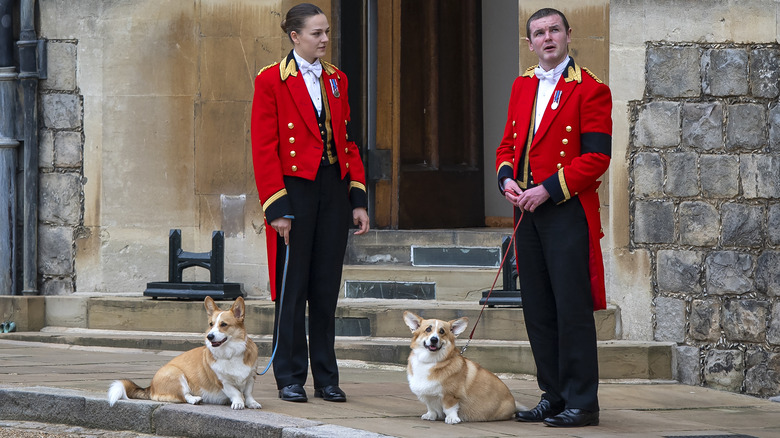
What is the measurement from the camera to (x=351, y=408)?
5.61 m

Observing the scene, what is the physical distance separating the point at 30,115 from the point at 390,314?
321 centimetres

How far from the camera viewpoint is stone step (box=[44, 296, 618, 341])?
765cm

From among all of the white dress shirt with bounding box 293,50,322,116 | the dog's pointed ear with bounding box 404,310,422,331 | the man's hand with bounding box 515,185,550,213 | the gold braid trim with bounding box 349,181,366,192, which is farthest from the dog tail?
the man's hand with bounding box 515,185,550,213

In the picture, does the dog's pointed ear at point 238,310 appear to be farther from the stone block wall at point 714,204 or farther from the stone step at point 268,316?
the stone block wall at point 714,204

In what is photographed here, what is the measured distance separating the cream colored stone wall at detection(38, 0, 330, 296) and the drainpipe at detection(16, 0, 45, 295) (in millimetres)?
134

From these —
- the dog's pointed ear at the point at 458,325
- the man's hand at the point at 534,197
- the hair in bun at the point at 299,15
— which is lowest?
the dog's pointed ear at the point at 458,325

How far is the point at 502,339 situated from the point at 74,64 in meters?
3.90

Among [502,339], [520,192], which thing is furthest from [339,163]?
[502,339]

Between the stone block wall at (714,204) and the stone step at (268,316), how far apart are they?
562 millimetres

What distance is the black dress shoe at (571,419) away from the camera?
5.27m

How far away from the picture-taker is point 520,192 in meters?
5.40

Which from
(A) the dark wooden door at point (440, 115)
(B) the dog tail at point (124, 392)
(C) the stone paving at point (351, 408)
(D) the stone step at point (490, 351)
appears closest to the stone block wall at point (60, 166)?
(D) the stone step at point (490, 351)

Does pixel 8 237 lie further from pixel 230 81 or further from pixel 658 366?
pixel 658 366

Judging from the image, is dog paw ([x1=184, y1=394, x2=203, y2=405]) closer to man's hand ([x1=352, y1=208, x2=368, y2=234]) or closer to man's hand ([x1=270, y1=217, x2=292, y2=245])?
man's hand ([x1=270, y1=217, x2=292, y2=245])
